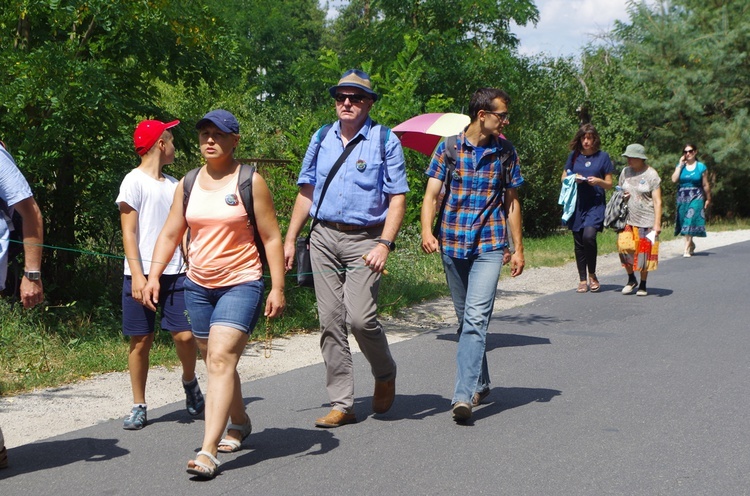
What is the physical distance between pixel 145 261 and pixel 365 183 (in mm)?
1406

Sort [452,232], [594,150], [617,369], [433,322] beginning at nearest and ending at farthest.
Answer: [452,232] → [617,369] → [433,322] → [594,150]

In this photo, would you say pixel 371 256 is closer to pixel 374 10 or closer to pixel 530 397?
pixel 530 397

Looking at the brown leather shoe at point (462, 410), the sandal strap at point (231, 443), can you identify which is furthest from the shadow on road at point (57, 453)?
the brown leather shoe at point (462, 410)

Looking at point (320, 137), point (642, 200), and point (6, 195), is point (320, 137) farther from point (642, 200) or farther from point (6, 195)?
point (642, 200)

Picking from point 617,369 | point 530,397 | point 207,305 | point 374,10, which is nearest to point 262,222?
point 207,305

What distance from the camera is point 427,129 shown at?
35.4 feet

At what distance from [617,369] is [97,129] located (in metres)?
5.05

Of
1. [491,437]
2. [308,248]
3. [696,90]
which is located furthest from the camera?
[696,90]

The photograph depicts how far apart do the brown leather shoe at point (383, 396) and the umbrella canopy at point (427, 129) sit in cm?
491

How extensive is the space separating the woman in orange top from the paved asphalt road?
0.59 metres

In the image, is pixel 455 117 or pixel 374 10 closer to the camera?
pixel 455 117

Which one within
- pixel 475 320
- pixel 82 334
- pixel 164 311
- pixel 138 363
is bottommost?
pixel 82 334

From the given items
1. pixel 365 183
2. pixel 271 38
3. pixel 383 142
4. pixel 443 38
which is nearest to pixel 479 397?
pixel 365 183

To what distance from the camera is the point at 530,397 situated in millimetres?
6762
